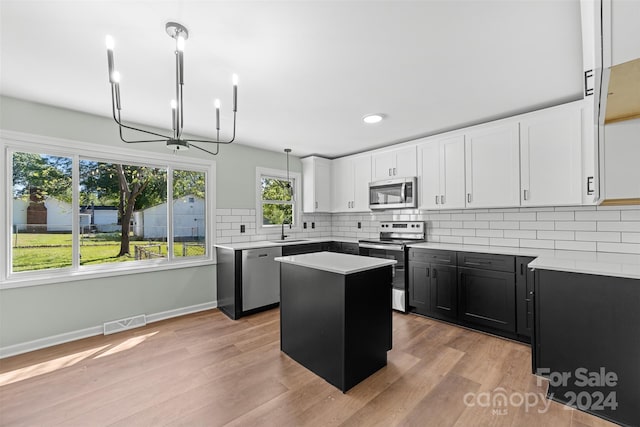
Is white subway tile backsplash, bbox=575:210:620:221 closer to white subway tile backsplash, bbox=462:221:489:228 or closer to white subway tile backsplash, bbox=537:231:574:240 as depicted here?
white subway tile backsplash, bbox=537:231:574:240

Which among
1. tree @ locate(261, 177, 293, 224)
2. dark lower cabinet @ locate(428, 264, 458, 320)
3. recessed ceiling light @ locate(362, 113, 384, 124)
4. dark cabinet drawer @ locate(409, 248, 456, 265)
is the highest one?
recessed ceiling light @ locate(362, 113, 384, 124)

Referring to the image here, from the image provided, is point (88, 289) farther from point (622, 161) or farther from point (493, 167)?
point (493, 167)

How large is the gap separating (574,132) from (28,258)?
18.0ft

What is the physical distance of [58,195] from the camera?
9.72 feet

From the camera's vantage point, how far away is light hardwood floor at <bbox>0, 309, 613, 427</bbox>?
1805 millimetres

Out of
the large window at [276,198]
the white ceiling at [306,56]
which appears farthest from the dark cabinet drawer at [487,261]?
the large window at [276,198]

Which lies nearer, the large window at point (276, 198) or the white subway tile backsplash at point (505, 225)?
the white subway tile backsplash at point (505, 225)

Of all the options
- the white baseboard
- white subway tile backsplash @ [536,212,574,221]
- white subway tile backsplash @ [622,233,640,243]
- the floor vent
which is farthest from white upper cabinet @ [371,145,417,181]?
the floor vent

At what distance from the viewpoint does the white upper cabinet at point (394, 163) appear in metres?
4.03

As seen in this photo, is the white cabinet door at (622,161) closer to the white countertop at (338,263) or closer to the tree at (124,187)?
the white countertop at (338,263)

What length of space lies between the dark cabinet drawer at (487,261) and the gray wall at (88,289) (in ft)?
9.98

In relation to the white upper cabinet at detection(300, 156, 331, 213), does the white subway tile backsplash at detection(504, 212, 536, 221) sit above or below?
below

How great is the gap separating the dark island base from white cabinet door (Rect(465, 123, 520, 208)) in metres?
1.77

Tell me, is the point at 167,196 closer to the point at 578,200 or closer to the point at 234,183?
the point at 234,183
